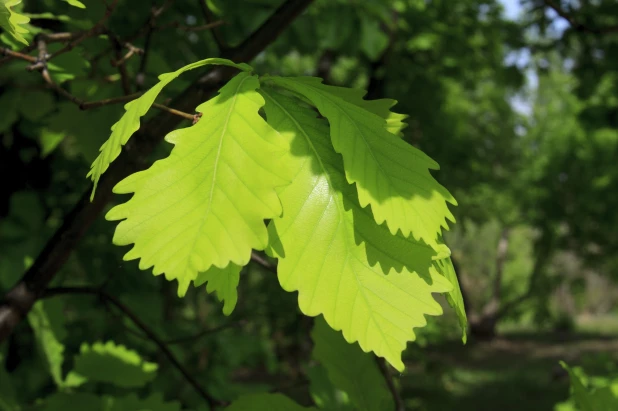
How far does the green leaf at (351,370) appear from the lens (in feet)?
3.81

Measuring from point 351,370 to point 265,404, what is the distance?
7.7 inches

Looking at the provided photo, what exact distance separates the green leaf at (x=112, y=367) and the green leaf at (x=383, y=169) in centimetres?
96

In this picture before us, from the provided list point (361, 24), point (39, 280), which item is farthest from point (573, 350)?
point (39, 280)

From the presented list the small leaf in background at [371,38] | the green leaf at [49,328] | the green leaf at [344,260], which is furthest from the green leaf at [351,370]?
the small leaf in background at [371,38]

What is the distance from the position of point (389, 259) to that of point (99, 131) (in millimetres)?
993

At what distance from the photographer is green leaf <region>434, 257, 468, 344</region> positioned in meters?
0.77

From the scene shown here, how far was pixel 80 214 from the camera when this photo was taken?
3.83 ft

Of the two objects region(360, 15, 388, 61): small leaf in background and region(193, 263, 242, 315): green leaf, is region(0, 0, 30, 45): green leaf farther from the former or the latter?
region(360, 15, 388, 61): small leaf in background

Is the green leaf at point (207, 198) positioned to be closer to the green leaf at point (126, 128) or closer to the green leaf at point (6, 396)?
the green leaf at point (126, 128)

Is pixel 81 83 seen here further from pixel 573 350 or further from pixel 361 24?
pixel 573 350

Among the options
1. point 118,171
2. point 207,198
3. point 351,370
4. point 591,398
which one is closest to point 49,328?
point 118,171

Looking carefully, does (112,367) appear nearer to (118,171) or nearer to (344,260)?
(118,171)

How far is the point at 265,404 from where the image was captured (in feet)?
3.51

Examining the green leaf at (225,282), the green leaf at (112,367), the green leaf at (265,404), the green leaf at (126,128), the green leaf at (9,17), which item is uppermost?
the green leaf at (9,17)
